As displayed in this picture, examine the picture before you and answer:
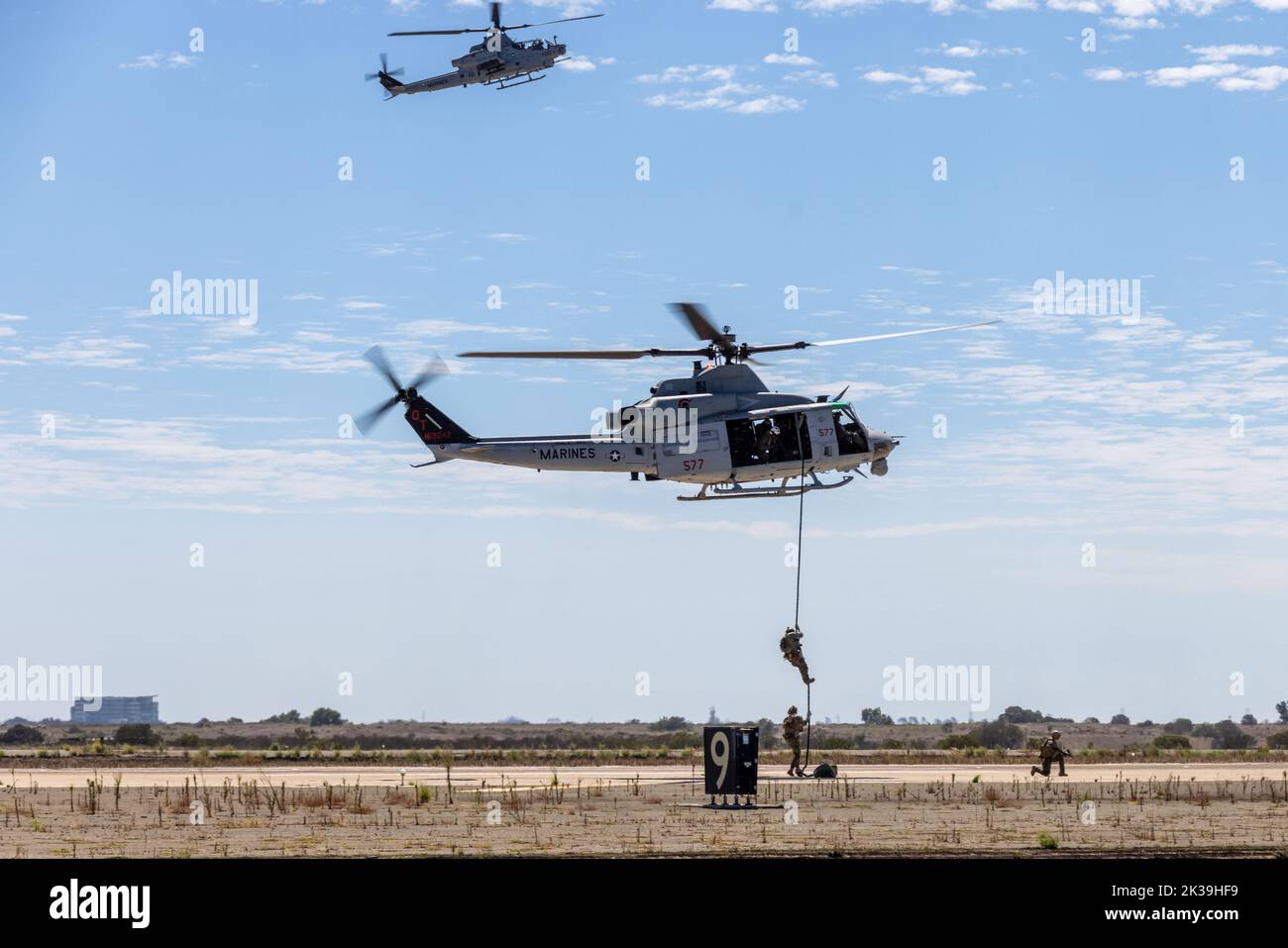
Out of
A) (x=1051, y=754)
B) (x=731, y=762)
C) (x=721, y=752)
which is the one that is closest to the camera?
(x=731, y=762)

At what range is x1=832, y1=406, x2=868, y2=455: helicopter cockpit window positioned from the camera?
4697cm

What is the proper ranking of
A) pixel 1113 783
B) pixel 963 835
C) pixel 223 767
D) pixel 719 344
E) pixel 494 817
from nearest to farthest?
pixel 963 835, pixel 494 817, pixel 1113 783, pixel 719 344, pixel 223 767

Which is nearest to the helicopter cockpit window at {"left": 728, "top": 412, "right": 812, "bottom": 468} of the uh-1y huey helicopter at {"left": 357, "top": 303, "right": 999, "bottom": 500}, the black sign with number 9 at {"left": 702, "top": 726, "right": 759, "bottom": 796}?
the uh-1y huey helicopter at {"left": 357, "top": 303, "right": 999, "bottom": 500}

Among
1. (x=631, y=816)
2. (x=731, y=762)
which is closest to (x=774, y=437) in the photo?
(x=731, y=762)

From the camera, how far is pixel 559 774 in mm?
49062

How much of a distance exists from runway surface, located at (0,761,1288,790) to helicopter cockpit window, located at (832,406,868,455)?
921 centimetres

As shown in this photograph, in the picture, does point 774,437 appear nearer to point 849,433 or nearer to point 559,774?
point 849,433

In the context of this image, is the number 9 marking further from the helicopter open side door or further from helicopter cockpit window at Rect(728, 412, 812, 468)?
helicopter cockpit window at Rect(728, 412, 812, 468)

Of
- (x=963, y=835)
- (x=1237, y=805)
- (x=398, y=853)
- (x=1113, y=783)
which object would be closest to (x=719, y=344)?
(x=1113, y=783)

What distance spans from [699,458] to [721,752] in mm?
14675

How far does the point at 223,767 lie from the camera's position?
179ft

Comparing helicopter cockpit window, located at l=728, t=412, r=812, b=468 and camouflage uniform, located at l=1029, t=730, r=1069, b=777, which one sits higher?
helicopter cockpit window, located at l=728, t=412, r=812, b=468
